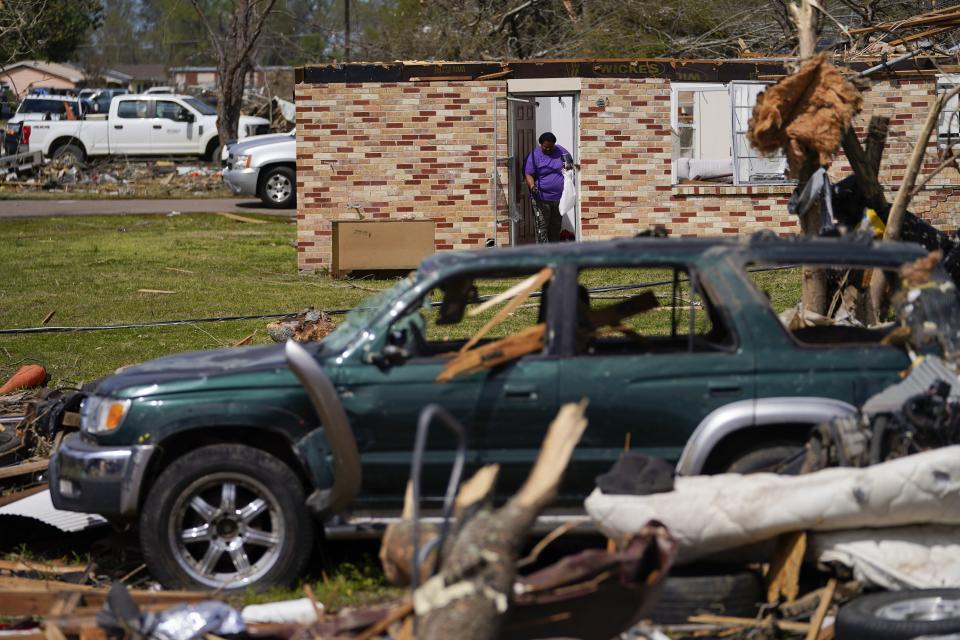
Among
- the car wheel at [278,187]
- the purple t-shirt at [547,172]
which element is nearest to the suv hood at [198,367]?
the purple t-shirt at [547,172]

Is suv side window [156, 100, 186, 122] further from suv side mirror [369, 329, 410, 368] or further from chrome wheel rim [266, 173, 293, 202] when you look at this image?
suv side mirror [369, 329, 410, 368]

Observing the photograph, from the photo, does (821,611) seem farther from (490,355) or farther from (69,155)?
(69,155)

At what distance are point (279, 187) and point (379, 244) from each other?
8724 millimetres

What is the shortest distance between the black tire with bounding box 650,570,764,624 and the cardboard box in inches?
441

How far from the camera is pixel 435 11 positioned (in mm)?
25047

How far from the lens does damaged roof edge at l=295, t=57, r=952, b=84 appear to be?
16750mm

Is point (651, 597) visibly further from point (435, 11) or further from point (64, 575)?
point (435, 11)

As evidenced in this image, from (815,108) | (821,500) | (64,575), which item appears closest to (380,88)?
(815,108)

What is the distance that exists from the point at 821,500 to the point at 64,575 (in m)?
3.80

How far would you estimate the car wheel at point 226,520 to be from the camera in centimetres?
588

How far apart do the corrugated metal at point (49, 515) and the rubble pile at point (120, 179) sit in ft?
74.3

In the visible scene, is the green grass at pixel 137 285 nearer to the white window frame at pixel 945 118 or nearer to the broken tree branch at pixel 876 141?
the broken tree branch at pixel 876 141

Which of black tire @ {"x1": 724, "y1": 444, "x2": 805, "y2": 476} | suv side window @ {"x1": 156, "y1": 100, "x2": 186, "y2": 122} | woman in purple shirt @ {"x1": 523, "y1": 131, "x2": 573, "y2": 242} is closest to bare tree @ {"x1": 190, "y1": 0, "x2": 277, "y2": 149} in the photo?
suv side window @ {"x1": 156, "y1": 100, "x2": 186, "y2": 122}

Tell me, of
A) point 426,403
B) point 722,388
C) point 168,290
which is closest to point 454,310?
point 426,403
